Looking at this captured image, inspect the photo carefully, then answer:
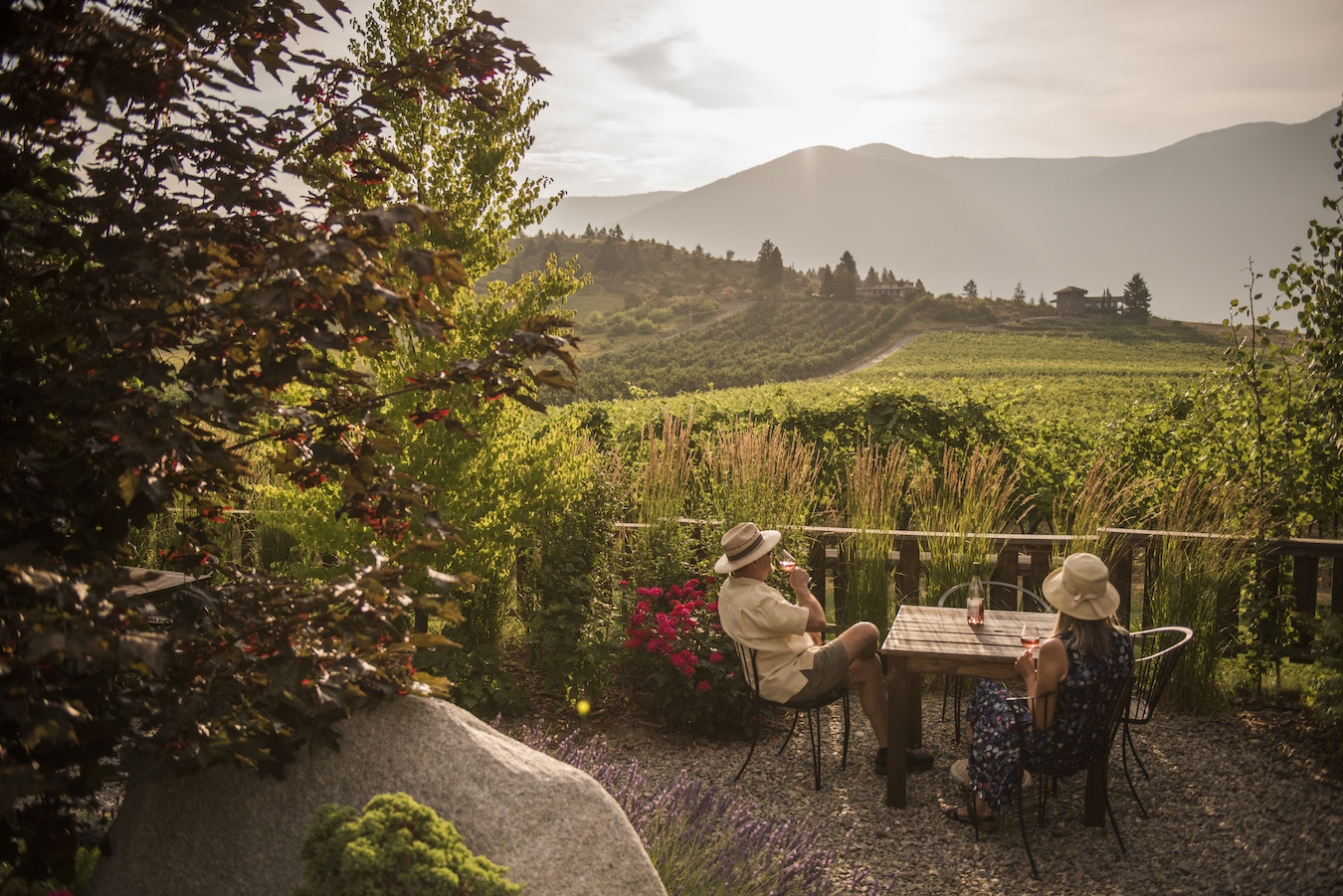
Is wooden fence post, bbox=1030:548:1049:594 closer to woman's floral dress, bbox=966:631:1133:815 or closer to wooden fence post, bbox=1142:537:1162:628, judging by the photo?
wooden fence post, bbox=1142:537:1162:628

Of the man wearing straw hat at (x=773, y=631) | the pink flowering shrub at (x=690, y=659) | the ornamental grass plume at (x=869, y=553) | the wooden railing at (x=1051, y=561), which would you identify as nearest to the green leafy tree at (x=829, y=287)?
the ornamental grass plume at (x=869, y=553)

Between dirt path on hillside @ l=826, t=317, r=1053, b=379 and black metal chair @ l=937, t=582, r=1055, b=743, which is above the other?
dirt path on hillside @ l=826, t=317, r=1053, b=379

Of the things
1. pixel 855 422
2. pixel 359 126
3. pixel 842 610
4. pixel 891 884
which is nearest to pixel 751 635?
pixel 891 884

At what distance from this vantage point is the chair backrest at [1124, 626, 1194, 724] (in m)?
3.79

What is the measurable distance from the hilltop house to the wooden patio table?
217ft

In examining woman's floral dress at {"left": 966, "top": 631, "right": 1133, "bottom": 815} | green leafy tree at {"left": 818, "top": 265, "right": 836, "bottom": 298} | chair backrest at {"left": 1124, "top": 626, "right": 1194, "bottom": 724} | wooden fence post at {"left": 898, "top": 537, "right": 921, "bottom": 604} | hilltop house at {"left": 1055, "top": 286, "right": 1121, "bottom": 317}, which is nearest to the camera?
woman's floral dress at {"left": 966, "top": 631, "right": 1133, "bottom": 815}

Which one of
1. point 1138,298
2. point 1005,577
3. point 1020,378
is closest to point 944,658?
point 1005,577

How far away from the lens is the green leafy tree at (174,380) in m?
1.71

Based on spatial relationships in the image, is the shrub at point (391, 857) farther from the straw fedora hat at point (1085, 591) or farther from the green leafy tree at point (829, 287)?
the green leafy tree at point (829, 287)

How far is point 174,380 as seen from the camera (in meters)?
1.90

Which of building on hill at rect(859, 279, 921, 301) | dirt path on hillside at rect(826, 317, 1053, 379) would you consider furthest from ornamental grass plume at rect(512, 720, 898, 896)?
building on hill at rect(859, 279, 921, 301)

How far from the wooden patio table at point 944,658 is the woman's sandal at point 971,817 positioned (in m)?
0.20

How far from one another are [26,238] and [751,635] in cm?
304

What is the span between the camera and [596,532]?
4883 mm
